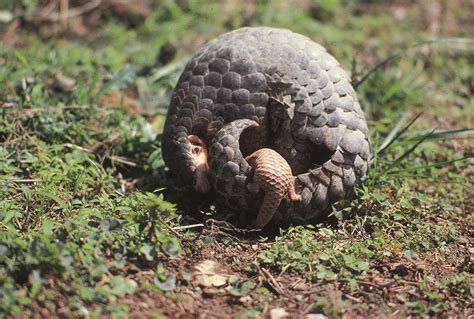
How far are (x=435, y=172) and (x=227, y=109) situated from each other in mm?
1692

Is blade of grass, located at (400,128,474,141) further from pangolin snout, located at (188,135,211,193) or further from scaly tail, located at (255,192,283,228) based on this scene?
pangolin snout, located at (188,135,211,193)

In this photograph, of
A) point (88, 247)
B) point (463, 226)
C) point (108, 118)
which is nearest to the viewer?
point (88, 247)

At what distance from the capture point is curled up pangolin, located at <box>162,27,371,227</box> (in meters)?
4.06

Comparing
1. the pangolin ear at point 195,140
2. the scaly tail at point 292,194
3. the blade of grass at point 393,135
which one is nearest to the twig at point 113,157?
the pangolin ear at point 195,140

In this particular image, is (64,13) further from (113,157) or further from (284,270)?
(284,270)

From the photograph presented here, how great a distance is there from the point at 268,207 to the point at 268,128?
52 centimetres

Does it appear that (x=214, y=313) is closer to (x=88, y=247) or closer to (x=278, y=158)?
(x=88, y=247)

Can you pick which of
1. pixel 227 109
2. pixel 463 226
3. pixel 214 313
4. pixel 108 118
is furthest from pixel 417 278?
pixel 108 118

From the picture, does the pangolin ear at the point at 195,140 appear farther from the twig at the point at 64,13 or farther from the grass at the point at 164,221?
the twig at the point at 64,13

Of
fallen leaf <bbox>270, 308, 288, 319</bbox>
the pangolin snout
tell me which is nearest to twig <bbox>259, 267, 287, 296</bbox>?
fallen leaf <bbox>270, 308, 288, 319</bbox>

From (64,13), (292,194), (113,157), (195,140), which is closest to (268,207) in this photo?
(292,194)

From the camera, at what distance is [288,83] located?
13.5ft

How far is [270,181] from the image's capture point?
390cm

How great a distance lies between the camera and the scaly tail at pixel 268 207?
156 inches
